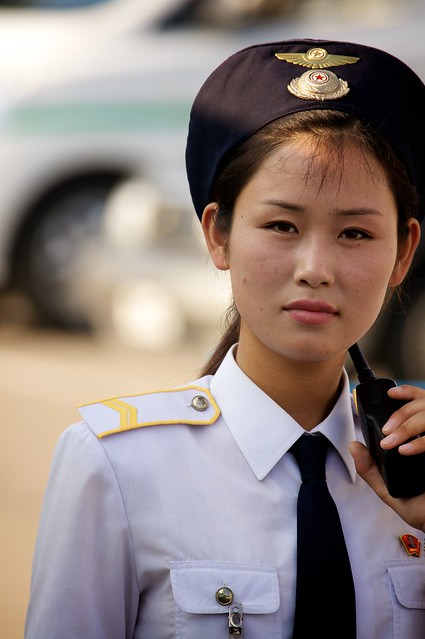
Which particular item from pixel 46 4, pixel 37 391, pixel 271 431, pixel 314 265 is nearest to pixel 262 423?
pixel 271 431

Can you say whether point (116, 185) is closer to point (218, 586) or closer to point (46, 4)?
point (46, 4)

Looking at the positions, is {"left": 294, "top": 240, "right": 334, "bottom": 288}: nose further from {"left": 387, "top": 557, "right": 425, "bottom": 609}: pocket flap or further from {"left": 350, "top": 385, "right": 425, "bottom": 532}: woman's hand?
{"left": 387, "top": 557, "right": 425, "bottom": 609}: pocket flap

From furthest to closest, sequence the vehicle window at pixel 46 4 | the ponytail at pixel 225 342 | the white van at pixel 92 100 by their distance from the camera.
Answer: the vehicle window at pixel 46 4 → the white van at pixel 92 100 → the ponytail at pixel 225 342

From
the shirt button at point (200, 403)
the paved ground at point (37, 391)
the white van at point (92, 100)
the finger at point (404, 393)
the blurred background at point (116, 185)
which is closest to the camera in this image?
the finger at point (404, 393)

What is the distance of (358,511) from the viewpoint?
65.2 inches

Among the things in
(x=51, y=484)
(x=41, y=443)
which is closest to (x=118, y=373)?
(x=41, y=443)

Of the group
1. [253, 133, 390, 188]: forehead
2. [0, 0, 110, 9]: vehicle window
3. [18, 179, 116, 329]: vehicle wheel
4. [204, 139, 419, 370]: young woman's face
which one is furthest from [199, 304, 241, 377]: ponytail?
[0, 0, 110, 9]: vehicle window

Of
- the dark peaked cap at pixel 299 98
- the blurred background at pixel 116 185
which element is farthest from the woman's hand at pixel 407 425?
the blurred background at pixel 116 185

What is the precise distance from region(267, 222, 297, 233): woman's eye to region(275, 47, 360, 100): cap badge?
0.63 ft

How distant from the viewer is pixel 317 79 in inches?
64.1

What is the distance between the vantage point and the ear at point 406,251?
69.2 inches

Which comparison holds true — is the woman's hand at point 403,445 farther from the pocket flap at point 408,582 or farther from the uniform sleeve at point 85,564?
the uniform sleeve at point 85,564

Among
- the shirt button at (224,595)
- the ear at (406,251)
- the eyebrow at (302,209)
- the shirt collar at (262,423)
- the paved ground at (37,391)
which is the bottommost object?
the paved ground at (37,391)

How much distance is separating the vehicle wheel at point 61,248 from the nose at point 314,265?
411cm
